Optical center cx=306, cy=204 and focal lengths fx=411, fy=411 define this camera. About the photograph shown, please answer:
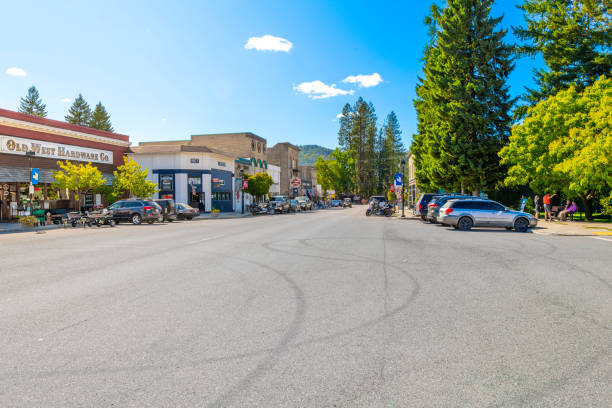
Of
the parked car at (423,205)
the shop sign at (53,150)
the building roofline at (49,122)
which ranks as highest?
the building roofline at (49,122)

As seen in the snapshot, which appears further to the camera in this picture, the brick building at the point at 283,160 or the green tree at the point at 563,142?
the brick building at the point at 283,160

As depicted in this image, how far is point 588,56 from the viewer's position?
28953mm

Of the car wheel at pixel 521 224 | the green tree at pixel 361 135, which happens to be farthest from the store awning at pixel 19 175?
the green tree at pixel 361 135

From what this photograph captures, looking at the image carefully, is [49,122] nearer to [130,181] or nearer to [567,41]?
[130,181]

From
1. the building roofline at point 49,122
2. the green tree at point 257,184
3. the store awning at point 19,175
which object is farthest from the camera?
the green tree at point 257,184

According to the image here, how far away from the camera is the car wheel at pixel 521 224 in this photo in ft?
65.1

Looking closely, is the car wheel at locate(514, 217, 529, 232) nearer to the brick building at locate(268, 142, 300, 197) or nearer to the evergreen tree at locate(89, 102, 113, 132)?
the brick building at locate(268, 142, 300, 197)

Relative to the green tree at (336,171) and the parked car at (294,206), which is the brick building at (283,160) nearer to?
the green tree at (336,171)

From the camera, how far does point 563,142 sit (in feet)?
82.9

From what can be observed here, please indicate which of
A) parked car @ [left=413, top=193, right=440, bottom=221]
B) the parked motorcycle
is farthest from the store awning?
parked car @ [left=413, top=193, right=440, bottom=221]

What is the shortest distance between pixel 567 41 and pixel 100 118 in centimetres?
7758

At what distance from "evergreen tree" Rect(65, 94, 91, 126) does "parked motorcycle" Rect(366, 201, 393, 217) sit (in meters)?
64.4

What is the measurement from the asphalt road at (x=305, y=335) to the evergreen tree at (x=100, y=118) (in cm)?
7953

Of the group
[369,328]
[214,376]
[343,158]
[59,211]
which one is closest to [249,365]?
[214,376]
